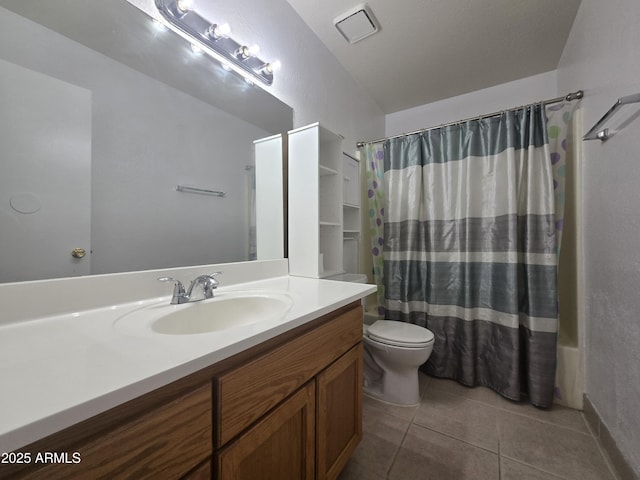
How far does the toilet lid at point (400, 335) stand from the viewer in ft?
4.65

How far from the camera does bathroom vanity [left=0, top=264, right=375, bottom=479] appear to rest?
1.12ft

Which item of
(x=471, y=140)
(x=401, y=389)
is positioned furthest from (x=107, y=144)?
(x=471, y=140)

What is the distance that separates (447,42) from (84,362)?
2404 millimetres

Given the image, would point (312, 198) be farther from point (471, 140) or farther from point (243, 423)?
point (471, 140)

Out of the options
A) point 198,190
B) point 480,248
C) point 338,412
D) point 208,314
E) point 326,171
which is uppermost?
point 326,171

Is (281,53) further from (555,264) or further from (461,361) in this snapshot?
(461,361)

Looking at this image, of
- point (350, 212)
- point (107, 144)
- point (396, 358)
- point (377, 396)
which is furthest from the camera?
point (350, 212)

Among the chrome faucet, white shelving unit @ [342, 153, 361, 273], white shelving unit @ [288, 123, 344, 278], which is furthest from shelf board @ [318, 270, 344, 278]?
the chrome faucet

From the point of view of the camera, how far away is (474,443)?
3.98 feet

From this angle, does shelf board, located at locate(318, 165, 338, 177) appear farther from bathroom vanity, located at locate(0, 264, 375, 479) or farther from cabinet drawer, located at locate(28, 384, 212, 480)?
cabinet drawer, located at locate(28, 384, 212, 480)

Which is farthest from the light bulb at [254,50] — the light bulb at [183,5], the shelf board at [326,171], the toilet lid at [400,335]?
the toilet lid at [400,335]

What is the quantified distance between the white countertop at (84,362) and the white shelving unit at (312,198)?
2.21 ft

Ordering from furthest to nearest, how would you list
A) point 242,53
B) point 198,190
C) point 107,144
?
point 242,53 < point 198,190 < point 107,144

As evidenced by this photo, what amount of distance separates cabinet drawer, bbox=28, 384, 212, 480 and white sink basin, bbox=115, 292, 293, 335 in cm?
23
